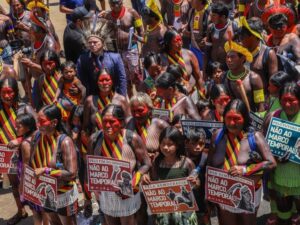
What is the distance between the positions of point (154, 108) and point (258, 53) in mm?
1449

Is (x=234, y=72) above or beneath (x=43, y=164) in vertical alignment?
above

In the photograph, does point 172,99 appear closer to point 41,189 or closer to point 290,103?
point 290,103

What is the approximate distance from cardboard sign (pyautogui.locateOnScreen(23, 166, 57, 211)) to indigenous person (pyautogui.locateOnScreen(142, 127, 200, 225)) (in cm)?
82

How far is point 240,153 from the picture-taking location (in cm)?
517

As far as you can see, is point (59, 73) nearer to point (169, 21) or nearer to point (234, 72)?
point (234, 72)

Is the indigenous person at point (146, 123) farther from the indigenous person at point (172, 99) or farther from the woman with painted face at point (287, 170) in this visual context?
the woman with painted face at point (287, 170)

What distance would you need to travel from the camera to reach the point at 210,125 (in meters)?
5.73

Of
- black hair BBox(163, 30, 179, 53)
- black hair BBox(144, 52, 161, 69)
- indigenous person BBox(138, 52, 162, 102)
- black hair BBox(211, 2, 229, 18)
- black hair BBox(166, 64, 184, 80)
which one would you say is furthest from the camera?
black hair BBox(211, 2, 229, 18)

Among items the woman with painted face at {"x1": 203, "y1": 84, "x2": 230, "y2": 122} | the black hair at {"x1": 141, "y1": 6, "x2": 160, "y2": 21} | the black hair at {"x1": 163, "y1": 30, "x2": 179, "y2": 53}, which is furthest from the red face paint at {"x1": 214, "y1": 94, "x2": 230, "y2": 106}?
the black hair at {"x1": 141, "y1": 6, "x2": 160, "y2": 21}

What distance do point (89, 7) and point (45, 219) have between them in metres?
5.50

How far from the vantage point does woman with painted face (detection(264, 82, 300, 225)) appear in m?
5.38

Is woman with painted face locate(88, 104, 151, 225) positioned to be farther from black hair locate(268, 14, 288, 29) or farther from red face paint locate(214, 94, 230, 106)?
black hair locate(268, 14, 288, 29)

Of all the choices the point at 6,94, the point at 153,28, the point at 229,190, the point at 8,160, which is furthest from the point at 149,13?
the point at 229,190

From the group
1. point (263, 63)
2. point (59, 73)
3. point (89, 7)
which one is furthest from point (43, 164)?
point (89, 7)
